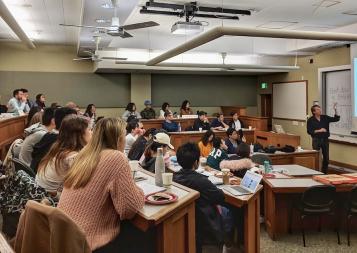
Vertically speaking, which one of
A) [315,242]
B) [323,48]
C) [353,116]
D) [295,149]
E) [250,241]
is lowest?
[315,242]

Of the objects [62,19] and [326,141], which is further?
[326,141]

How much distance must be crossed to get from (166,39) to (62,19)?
327cm

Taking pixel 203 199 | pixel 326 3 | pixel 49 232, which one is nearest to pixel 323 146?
pixel 326 3

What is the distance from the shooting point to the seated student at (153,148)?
3.85 m

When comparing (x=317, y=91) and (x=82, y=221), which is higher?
(x=317, y=91)

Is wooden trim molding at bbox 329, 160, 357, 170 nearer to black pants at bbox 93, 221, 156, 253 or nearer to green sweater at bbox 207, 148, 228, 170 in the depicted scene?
green sweater at bbox 207, 148, 228, 170

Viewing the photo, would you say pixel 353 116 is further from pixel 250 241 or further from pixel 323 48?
pixel 250 241

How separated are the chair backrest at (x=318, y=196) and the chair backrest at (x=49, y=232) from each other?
289 centimetres

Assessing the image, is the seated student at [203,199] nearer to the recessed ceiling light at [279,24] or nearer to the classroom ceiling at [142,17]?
the classroom ceiling at [142,17]

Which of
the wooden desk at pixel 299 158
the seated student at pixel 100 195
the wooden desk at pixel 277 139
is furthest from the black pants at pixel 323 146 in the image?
the seated student at pixel 100 195

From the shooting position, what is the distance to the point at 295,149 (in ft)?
20.6

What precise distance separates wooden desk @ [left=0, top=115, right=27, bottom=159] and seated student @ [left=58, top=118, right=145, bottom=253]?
4354mm

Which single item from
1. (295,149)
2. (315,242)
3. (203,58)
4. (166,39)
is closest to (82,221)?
(315,242)

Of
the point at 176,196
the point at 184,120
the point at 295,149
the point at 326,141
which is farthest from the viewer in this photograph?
the point at 184,120
